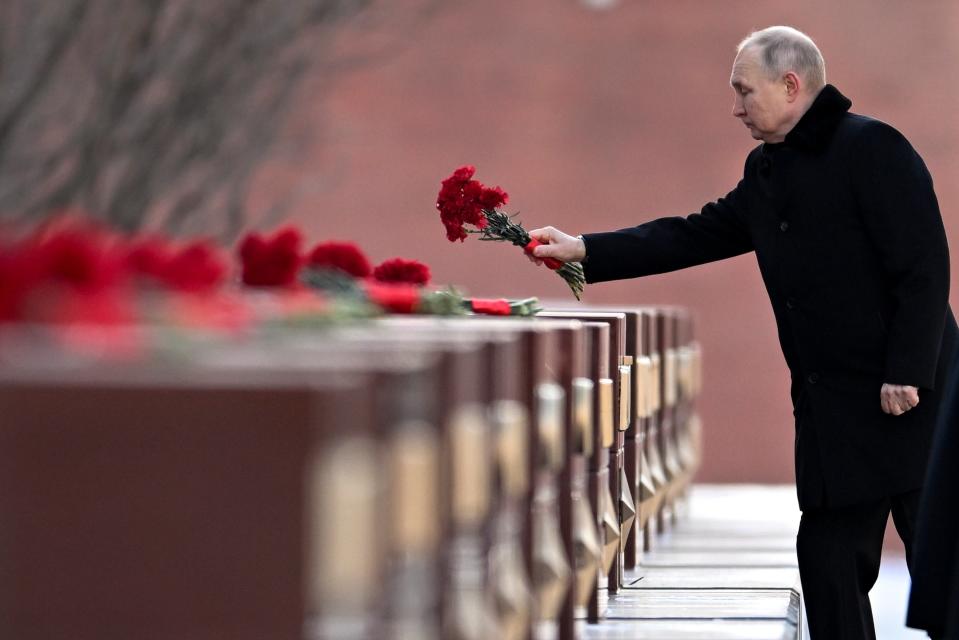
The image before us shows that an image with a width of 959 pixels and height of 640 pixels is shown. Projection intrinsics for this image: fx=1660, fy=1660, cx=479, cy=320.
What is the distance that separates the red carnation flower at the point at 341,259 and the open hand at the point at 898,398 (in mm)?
1001

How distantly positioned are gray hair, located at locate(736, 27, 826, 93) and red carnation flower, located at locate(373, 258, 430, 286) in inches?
31.1

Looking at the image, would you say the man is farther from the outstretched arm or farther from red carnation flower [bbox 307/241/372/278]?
red carnation flower [bbox 307/241/372/278]

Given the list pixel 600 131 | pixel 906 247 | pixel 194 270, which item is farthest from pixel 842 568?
pixel 600 131

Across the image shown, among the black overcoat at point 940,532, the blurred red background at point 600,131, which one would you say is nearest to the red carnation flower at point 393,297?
the black overcoat at point 940,532

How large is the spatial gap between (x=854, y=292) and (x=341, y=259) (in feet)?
3.33

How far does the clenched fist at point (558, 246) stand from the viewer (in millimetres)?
3336

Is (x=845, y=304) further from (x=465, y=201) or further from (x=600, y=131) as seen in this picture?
(x=600, y=131)

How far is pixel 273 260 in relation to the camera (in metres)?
2.23

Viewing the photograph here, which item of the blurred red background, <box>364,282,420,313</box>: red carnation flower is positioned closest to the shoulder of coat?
<box>364,282,420,313</box>: red carnation flower

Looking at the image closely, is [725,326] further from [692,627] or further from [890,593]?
[692,627]

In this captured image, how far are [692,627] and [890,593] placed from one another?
4.27m

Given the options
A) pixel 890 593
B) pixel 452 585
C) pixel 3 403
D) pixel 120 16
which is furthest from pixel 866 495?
pixel 120 16

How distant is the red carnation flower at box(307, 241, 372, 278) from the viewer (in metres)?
2.47

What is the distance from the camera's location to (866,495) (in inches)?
116
